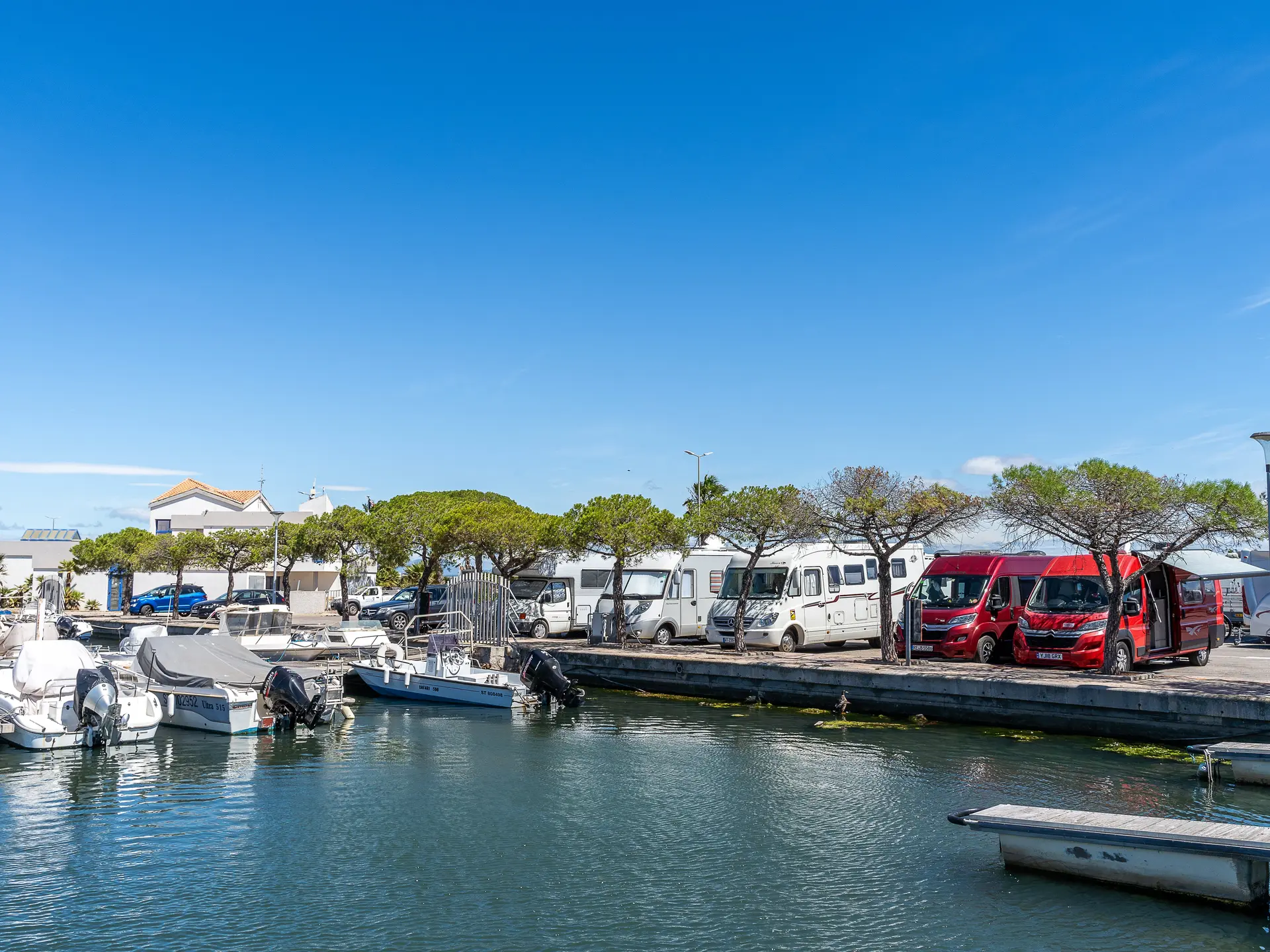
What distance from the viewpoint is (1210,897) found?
31.1 feet

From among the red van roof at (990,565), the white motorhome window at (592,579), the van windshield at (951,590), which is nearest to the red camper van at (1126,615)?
the red van roof at (990,565)

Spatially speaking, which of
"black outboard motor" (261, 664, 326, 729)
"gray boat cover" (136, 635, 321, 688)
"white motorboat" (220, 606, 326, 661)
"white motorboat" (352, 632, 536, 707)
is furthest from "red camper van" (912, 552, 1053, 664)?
"white motorboat" (220, 606, 326, 661)

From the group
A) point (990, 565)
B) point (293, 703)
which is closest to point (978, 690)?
point (990, 565)

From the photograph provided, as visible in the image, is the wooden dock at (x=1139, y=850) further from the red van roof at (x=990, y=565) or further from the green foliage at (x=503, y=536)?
the green foliage at (x=503, y=536)

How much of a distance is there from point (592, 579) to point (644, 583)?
3571mm

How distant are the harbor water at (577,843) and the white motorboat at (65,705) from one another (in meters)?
0.45

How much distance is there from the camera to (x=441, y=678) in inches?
923

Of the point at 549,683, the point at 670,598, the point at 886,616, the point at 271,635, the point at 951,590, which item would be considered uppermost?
the point at 951,590

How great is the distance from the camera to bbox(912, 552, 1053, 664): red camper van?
2270 centimetres

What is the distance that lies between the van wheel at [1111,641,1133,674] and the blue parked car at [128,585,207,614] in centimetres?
4336

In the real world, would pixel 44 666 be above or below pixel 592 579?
below

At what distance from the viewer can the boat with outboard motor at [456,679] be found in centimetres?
2247

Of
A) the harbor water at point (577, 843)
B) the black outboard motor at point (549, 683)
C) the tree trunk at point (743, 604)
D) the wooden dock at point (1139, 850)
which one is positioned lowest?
the harbor water at point (577, 843)

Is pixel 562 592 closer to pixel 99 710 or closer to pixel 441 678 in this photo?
pixel 441 678
